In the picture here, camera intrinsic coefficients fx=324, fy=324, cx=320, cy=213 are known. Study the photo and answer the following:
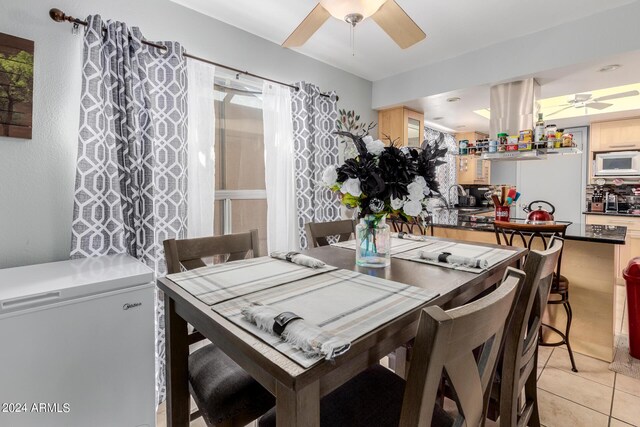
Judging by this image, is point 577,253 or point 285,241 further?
point 285,241

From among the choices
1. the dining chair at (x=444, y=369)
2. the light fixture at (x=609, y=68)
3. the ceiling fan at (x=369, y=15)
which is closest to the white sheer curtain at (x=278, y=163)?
the ceiling fan at (x=369, y=15)

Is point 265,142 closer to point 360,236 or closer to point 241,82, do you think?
point 241,82

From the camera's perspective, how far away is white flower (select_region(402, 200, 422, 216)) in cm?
124

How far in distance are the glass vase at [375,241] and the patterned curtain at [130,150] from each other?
1292 mm

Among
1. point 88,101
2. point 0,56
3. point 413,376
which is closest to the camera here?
point 413,376

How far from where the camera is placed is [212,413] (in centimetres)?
103

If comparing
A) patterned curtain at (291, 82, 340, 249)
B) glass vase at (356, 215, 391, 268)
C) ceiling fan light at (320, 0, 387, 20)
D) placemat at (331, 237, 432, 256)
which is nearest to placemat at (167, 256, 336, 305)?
glass vase at (356, 215, 391, 268)

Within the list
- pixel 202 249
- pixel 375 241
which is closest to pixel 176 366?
pixel 202 249

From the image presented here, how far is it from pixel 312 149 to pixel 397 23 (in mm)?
1392

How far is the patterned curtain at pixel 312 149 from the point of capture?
2.86 m

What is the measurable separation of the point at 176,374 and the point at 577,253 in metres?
2.76

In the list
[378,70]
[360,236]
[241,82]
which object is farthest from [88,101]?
[378,70]

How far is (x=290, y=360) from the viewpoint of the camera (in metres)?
0.62

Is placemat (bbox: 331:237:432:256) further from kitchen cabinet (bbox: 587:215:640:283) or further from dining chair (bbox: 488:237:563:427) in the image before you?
kitchen cabinet (bbox: 587:215:640:283)
